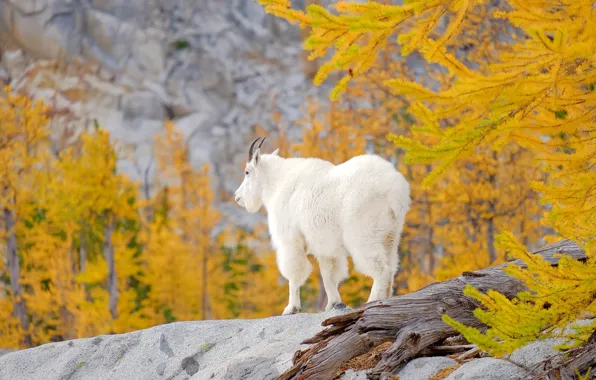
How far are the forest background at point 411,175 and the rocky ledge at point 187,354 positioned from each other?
6.08 feet

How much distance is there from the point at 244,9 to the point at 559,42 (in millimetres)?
63583

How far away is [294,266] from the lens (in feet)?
23.5

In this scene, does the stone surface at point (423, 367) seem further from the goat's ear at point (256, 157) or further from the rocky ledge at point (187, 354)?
the goat's ear at point (256, 157)

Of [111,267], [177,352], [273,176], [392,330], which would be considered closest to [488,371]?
[392,330]

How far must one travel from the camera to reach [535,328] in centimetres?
313

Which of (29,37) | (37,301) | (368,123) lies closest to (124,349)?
(368,123)

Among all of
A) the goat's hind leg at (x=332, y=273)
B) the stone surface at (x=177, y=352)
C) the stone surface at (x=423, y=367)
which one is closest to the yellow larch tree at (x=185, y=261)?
the stone surface at (x=177, y=352)

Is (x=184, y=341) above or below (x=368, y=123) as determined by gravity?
below

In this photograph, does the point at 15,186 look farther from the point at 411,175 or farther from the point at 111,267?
the point at 411,175

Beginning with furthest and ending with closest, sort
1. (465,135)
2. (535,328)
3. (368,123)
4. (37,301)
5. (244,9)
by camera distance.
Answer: (244,9), (37,301), (368,123), (535,328), (465,135)

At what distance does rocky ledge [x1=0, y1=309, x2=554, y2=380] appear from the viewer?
540 centimetres

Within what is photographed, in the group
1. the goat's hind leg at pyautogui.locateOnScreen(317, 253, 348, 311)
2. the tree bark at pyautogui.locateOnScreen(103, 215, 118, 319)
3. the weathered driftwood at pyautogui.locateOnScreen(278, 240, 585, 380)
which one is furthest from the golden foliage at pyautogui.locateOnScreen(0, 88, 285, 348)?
the weathered driftwood at pyautogui.locateOnScreen(278, 240, 585, 380)

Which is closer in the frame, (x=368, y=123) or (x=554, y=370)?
(x=554, y=370)

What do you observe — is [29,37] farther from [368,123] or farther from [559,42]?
Answer: [559,42]
